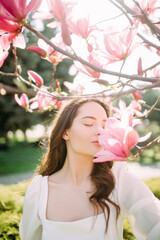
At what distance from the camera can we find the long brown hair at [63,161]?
1694 millimetres

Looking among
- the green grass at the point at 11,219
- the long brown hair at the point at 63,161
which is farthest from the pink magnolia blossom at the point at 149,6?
the green grass at the point at 11,219

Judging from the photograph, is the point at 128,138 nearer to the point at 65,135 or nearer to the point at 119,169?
the point at 119,169

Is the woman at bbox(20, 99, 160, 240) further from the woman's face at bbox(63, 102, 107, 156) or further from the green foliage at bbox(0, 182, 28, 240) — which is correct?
the green foliage at bbox(0, 182, 28, 240)

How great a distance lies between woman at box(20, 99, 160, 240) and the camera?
1.52m

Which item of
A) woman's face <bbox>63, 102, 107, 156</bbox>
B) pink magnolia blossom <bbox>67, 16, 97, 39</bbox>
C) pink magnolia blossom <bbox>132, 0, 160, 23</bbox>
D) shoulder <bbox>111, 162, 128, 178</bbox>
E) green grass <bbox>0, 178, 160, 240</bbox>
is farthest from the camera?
green grass <bbox>0, 178, 160, 240</bbox>

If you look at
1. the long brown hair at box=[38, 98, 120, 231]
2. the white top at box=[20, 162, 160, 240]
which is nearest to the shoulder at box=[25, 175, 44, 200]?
the white top at box=[20, 162, 160, 240]

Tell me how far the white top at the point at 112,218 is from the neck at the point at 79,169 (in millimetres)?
190

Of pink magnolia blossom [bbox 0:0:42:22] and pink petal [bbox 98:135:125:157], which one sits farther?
pink petal [bbox 98:135:125:157]

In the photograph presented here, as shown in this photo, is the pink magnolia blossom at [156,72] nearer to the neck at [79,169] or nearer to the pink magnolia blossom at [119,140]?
the pink magnolia blossom at [119,140]

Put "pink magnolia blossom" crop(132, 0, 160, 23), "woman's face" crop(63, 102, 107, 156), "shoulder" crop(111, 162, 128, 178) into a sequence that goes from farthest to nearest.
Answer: "shoulder" crop(111, 162, 128, 178)
"woman's face" crop(63, 102, 107, 156)
"pink magnolia blossom" crop(132, 0, 160, 23)

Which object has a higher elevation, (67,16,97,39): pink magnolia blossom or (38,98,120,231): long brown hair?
(67,16,97,39): pink magnolia blossom

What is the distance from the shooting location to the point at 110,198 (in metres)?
1.69

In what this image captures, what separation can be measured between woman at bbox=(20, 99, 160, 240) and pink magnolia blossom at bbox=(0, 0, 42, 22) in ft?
3.18

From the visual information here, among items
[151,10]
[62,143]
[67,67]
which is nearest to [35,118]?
[67,67]
